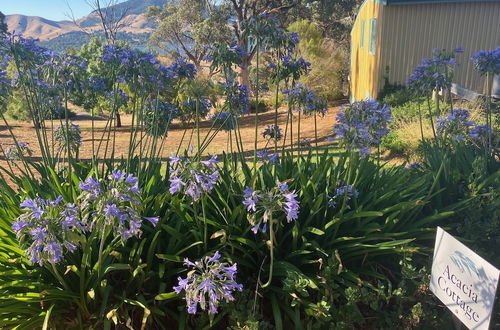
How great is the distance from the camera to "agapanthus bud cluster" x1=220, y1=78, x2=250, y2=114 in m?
3.57

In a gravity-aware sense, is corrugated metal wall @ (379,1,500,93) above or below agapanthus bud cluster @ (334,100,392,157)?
above

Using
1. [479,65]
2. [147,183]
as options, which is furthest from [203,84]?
[479,65]

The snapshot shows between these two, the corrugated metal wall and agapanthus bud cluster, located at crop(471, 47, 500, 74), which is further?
the corrugated metal wall

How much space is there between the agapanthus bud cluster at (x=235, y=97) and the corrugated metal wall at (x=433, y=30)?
9995 millimetres

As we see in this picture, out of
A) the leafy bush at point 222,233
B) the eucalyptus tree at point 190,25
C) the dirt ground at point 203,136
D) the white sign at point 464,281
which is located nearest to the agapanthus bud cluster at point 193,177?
the leafy bush at point 222,233

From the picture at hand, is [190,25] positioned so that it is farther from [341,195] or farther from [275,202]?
[275,202]

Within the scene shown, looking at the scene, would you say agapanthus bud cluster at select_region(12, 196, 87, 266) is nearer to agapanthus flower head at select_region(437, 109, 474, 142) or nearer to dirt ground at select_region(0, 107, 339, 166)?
agapanthus flower head at select_region(437, 109, 474, 142)

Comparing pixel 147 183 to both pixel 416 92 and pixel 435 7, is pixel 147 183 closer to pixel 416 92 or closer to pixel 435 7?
pixel 416 92

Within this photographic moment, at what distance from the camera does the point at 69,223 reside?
199cm

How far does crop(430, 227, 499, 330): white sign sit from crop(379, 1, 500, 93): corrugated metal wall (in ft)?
36.6

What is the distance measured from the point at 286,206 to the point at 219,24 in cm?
2934

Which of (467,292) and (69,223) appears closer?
(69,223)

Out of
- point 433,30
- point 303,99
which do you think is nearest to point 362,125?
point 303,99

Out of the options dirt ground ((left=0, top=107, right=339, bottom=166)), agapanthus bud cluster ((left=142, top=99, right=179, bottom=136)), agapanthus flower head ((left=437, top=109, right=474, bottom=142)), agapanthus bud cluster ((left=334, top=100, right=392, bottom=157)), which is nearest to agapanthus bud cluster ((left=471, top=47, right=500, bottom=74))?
agapanthus flower head ((left=437, top=109, right=474, bottom=142))
